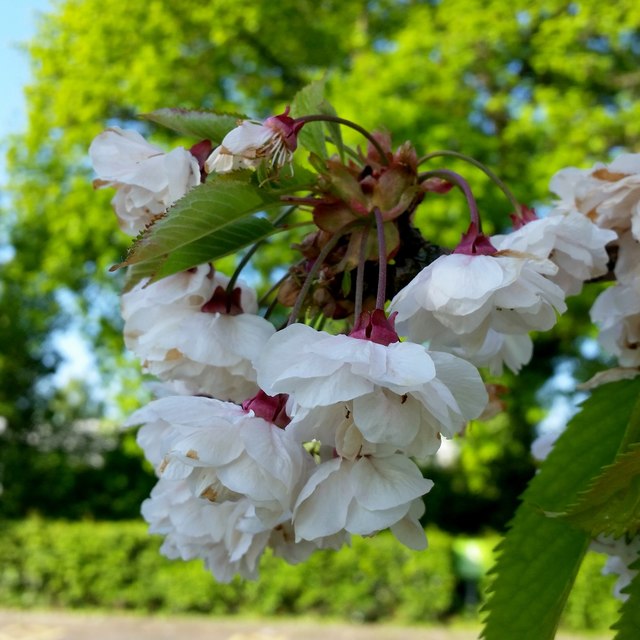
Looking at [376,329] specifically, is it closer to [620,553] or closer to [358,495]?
[358,495]

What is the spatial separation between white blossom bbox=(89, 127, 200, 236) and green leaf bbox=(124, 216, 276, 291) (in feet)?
0.14

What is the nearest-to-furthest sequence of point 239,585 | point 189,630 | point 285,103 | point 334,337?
point 334,337 < point 189,630 < point 239,585 < point 285,103

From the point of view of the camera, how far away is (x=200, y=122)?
0.71 meters

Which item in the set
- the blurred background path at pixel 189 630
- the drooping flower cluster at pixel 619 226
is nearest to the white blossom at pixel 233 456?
the drooping flower cluster at pixel 619 226

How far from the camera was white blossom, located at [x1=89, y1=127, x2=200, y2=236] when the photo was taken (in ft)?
2.12

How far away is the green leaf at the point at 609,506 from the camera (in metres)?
0.51

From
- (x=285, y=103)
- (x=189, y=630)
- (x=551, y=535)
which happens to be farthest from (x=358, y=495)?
(x=285, y=103)

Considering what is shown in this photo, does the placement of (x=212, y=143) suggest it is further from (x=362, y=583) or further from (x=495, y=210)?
(x=362, y=583)

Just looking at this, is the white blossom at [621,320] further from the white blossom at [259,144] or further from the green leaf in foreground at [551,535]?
the white blossom at [259,144]

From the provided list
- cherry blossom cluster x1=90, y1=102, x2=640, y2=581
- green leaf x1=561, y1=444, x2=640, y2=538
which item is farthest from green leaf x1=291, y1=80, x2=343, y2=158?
green leaf x1=561, y1=444, x2=640, y2=538

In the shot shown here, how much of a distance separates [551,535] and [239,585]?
8044 mm

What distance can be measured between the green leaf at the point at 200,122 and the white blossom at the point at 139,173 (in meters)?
0.03

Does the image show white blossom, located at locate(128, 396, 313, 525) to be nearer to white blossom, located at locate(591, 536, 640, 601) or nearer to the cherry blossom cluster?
the cherry blossom cluster

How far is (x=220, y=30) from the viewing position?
30.1 feet
